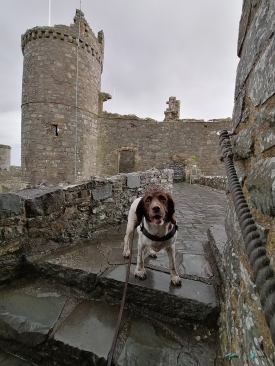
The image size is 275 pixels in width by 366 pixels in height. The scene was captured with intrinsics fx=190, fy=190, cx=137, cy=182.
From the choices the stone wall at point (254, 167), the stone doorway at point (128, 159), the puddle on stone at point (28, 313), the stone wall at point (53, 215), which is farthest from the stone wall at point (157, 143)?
the stone wall at point (254, 167)

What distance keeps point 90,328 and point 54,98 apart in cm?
1187

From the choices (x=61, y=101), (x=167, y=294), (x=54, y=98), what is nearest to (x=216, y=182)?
(x=167, y=294)

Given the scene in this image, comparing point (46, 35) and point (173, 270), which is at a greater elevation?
point (46, 35)

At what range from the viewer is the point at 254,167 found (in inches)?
38.9

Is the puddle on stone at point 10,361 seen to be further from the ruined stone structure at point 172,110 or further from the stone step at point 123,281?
the ruined stone structure at point 172,110

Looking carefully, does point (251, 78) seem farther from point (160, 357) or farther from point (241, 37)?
point (160, 357)

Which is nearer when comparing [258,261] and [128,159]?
[258,261]

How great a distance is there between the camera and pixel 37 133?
35.7ft

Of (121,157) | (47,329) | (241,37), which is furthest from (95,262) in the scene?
(121,157)

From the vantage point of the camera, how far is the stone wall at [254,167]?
80 centimetres

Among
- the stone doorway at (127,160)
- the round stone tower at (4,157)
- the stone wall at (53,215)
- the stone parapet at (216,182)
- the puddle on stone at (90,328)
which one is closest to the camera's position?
the puddle on stone at (90,328)

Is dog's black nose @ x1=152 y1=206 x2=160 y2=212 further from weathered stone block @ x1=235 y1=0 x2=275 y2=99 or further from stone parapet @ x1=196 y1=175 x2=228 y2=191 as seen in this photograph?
stone parapet @ x1=196 y1=175 x2=228 y2=191

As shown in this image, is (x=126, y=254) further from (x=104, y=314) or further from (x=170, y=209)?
(x=170, y=209)

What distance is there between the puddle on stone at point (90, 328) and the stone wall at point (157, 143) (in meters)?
13.1
